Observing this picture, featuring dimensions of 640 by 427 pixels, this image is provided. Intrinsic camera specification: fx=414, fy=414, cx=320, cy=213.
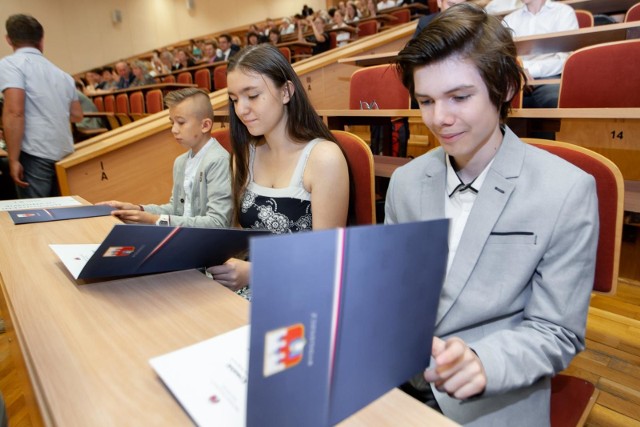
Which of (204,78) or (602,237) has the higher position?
(204,78)

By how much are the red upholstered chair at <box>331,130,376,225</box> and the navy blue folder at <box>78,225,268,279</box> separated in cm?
46

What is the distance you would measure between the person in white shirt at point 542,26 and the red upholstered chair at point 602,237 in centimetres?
151

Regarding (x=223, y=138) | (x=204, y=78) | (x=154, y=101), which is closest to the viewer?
(x=223, y=138)

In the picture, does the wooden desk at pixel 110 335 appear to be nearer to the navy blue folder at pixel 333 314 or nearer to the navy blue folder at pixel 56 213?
the navy blue folder at pixel 333 314

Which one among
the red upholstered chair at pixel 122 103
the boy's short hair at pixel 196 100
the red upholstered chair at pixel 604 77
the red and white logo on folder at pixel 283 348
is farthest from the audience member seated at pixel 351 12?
the red and white logo on folder at pixel 283 348

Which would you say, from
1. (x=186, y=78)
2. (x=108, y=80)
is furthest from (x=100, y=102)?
(x=186, y=78)

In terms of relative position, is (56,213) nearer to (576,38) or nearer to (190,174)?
(190,174)

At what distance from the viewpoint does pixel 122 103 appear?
235 inches

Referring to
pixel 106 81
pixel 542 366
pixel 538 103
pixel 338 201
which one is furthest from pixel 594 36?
pixel 106 81

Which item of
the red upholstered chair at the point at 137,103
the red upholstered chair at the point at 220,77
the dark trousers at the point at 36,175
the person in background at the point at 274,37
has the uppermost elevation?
the person in background at the point at 274,37

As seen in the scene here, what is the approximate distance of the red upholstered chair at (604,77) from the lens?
1.45 metres

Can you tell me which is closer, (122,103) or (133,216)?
(133,216)

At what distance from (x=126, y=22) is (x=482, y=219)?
11162 mm

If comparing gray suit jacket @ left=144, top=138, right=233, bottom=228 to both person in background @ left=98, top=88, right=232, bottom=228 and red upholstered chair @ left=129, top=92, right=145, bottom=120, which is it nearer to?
person in background @ left=98, top=88, right=232, bottom=228
